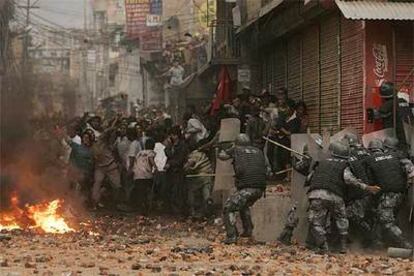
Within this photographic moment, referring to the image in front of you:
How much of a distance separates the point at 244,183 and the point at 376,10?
3.49 m

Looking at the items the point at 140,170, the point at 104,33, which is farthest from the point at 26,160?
the point at 104,33

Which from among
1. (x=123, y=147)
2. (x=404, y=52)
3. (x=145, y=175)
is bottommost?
(x=145, y=175)

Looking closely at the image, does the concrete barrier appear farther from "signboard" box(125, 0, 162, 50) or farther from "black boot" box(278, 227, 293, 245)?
"signboard" box(125, 0, 162, 50)

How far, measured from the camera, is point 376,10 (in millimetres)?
11609

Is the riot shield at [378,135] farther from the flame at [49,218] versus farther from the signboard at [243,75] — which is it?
the signboard at [243,75]

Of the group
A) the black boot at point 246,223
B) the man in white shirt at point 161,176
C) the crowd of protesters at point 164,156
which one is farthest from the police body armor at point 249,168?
→ the man in white shirt at point 161,176

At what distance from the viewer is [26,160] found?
15320mm

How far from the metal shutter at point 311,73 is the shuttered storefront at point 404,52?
2.65m

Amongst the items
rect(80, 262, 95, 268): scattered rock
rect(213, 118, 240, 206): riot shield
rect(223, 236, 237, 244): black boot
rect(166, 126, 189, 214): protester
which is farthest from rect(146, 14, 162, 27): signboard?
rect(80, 262, 95, 268): scattered rock

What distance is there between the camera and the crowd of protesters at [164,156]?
1421 cm

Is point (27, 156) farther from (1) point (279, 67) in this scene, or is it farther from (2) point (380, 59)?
(2) point (380, 59)

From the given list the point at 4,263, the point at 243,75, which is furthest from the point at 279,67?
the point at 4,263

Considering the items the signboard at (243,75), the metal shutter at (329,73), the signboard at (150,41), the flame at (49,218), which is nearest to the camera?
the flame at (49,218)

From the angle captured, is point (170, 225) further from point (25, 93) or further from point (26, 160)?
point (25, 93)
